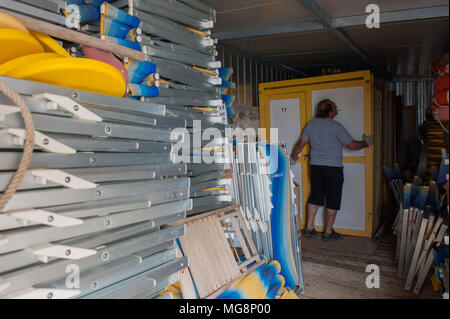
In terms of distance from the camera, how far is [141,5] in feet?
7.13

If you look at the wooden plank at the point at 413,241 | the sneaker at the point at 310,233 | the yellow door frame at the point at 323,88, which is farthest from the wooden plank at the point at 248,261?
the yellow door frame at the point at 323,88

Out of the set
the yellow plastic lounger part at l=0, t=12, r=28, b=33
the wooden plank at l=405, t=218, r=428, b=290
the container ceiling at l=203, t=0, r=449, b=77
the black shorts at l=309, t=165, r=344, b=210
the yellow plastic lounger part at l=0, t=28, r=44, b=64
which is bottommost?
the wooden plank at l=405, t=218, r=428, b=290

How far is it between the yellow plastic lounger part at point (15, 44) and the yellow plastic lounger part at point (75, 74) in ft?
0.42

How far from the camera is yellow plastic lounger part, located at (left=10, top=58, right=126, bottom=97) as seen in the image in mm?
1302

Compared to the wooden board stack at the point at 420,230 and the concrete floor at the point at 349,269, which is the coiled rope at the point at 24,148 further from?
the wooden board stack at the point at 420,230

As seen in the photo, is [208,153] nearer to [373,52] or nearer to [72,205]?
[72,205]

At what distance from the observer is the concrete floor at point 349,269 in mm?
3242

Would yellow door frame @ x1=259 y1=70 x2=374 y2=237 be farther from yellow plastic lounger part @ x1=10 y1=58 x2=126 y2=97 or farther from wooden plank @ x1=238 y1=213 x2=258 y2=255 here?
yellow plastic lounger part @ x1=10 y1=58 x2=126 y2=97

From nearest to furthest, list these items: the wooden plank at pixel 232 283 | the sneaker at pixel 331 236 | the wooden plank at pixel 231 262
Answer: the wooden plank at pixel 232 283
the wooden plank at pixel 231 262
the sneaker at pixel 331 236

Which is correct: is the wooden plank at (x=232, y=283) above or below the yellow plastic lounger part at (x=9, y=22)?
below

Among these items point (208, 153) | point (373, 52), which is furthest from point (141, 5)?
point (373, 52)

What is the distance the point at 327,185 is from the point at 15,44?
13.5 feet

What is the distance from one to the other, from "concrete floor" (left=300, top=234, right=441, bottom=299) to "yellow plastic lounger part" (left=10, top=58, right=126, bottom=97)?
8.37 feet

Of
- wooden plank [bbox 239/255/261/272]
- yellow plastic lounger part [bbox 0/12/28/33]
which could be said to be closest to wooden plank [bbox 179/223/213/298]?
wooden plank [bbox 239/255/261/272]
